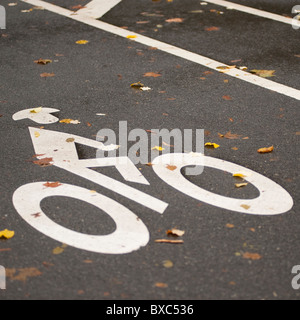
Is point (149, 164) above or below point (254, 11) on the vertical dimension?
below

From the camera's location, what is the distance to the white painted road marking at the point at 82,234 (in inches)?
149

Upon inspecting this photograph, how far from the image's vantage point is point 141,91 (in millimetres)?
6363

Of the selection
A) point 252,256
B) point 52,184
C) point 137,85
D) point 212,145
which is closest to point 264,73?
point 137,85

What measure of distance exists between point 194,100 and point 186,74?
2.57 ft

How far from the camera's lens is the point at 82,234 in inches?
154

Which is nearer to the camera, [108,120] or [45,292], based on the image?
[45,292]

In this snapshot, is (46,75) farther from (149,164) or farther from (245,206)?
(245,206)

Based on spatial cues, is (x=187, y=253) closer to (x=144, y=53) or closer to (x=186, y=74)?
(x=186, y=74)

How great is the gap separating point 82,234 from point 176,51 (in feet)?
13.7

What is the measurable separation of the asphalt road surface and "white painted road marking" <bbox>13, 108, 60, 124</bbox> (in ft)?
0.09

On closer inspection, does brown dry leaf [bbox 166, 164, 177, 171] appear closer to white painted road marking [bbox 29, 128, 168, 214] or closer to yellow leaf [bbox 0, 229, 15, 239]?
white painted road marking [bbox 29, 128, 168, 214]

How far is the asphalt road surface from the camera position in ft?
11.6

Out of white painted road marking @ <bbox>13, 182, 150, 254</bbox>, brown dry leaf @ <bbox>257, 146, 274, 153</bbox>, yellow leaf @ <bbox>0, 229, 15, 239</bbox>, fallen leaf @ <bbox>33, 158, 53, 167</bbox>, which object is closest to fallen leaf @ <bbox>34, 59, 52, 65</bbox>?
fallen leaf @ <bbox>33, 158, 53, 167</bbox>
